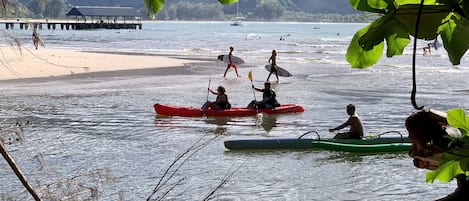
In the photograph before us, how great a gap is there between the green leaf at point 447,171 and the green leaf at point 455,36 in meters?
0.18

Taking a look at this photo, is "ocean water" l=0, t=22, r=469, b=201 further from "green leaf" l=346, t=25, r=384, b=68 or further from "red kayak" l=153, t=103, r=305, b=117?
"green leaf" l=346, t=25, r=384, b=68

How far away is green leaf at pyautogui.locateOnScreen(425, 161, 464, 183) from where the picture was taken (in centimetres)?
120

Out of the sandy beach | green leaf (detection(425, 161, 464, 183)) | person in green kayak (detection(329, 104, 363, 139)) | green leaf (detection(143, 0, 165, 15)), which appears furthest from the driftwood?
the sandy beach

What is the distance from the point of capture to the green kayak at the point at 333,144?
1172 cm

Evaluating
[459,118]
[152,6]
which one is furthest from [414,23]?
[152,6]

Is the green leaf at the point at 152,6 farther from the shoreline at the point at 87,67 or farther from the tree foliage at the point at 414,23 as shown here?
the shoreline at the point at 87,67

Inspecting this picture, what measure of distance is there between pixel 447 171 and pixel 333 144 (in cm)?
Result: 1080

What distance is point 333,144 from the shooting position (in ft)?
39.1

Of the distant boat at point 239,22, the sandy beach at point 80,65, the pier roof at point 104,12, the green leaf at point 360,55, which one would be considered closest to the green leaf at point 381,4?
the green leaf at point 360,55

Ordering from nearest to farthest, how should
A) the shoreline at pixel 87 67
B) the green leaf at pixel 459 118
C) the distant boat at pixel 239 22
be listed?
the green leaf at pixel 459 118, the shoreline at pixel 87 67, the distant boat at pixel 239 22

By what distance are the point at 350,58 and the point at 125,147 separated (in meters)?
11.5

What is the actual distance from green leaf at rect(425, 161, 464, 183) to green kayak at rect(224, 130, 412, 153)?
10602 millimetres

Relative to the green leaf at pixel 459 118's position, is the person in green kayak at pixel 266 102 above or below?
below

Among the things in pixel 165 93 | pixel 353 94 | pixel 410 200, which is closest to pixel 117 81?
pixel 165 93
